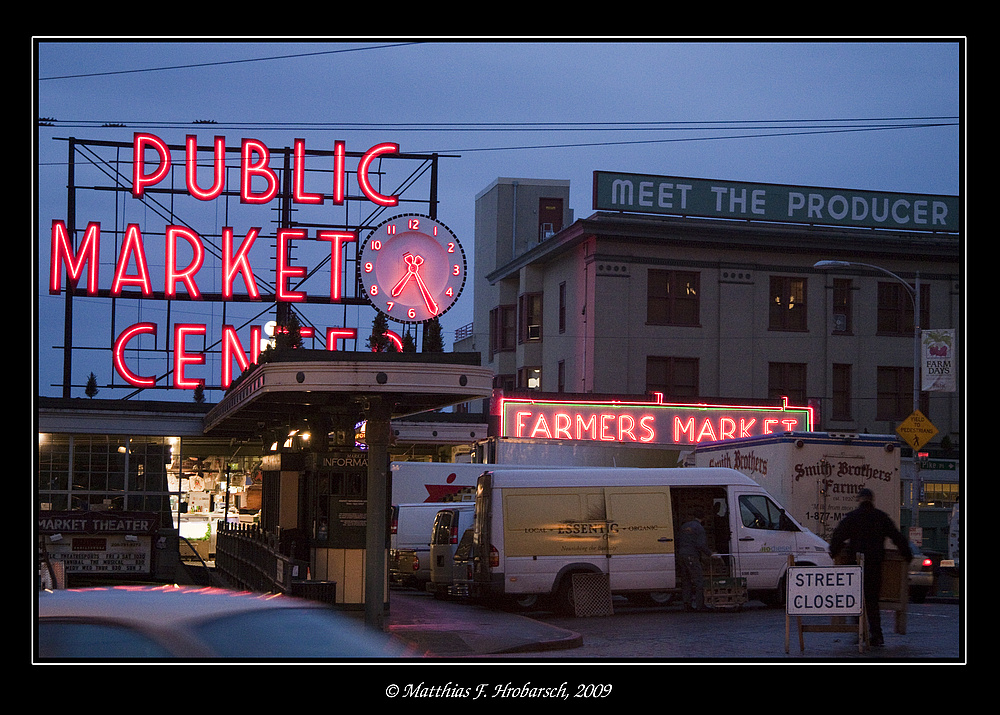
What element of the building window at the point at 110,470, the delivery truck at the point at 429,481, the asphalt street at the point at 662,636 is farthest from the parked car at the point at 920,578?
the building window at the point at 110,470

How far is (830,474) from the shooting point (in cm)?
2200

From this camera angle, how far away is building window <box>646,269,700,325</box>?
42.3 meters

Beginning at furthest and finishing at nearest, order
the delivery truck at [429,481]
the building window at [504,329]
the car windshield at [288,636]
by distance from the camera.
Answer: the building window at [504,329] < the delivery truck at [429,481] < the car windshield at [288,636]

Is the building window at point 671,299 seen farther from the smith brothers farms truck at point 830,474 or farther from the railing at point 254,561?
the smith brothers farms truck at point 830,474

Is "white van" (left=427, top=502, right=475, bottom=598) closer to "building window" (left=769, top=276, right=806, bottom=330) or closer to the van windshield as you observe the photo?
the van windshield

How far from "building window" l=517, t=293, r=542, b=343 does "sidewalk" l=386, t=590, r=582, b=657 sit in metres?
27.0

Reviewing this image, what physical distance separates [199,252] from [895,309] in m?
25.6

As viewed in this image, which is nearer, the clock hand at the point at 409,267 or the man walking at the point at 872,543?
the man walking at the point at 872,543

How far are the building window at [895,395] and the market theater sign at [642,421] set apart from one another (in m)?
9.13

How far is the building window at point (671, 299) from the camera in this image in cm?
4228

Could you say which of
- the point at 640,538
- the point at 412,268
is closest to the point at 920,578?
the point at 640,538

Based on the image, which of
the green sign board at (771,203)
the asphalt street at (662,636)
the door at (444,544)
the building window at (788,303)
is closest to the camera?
the asphalt street at (662,636)

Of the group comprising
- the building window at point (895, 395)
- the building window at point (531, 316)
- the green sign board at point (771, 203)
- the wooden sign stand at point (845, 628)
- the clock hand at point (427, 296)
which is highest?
the green sign board at point (771, 203)
